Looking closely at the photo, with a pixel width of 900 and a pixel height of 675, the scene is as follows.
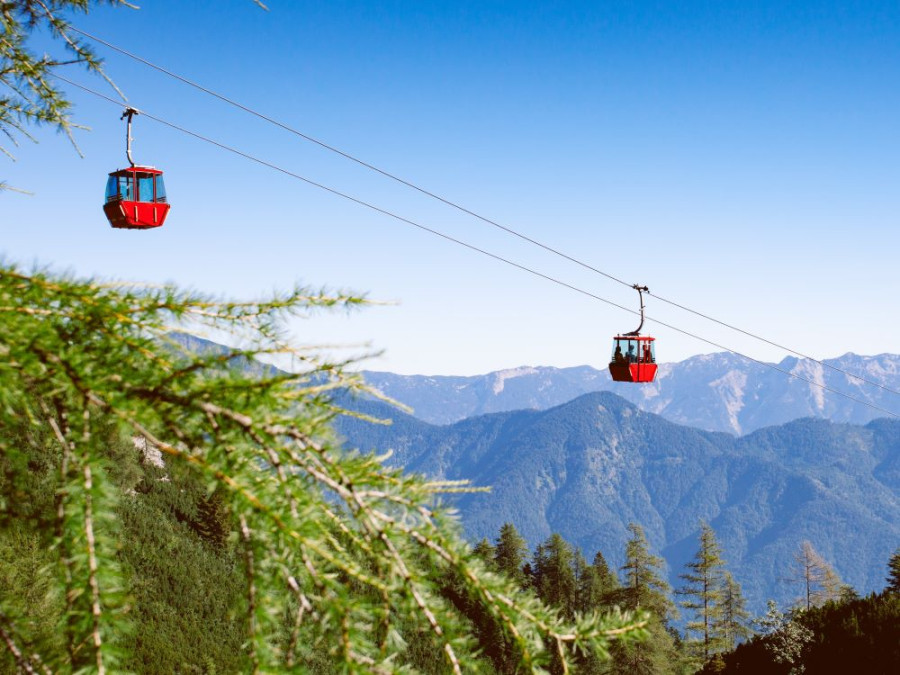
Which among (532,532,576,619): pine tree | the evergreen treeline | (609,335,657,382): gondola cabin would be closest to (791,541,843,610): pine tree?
the evergreen treeline

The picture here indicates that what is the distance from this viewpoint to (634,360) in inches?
621

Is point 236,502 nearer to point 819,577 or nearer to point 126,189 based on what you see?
point 126,189

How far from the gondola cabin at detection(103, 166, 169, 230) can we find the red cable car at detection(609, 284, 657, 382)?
1059 centimetres

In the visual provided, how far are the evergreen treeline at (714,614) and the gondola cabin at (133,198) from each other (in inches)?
338

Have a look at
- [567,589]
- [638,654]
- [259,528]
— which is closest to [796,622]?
[638,654]

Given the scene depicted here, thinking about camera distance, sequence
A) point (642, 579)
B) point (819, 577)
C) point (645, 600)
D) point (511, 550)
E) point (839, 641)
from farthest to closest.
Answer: point (819, 577), point (511, 550), point (642, 579), point (645, 600), point (839, 641)

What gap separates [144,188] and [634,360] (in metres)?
11.2

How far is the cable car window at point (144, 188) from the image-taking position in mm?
12289

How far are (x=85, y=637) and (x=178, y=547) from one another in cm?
4087

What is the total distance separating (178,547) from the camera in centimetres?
3762

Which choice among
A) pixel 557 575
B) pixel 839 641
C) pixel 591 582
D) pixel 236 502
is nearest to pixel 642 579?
pixel 557 575

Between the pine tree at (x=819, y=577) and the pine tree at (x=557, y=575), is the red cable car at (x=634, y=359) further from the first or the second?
the pine tree at (x=819, y=577)

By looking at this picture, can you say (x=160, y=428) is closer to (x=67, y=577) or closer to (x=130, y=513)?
(x=67, y=577)

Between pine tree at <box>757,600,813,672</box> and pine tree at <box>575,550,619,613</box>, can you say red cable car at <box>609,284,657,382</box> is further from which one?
pine tree at <box>575,550,619,613</box>
